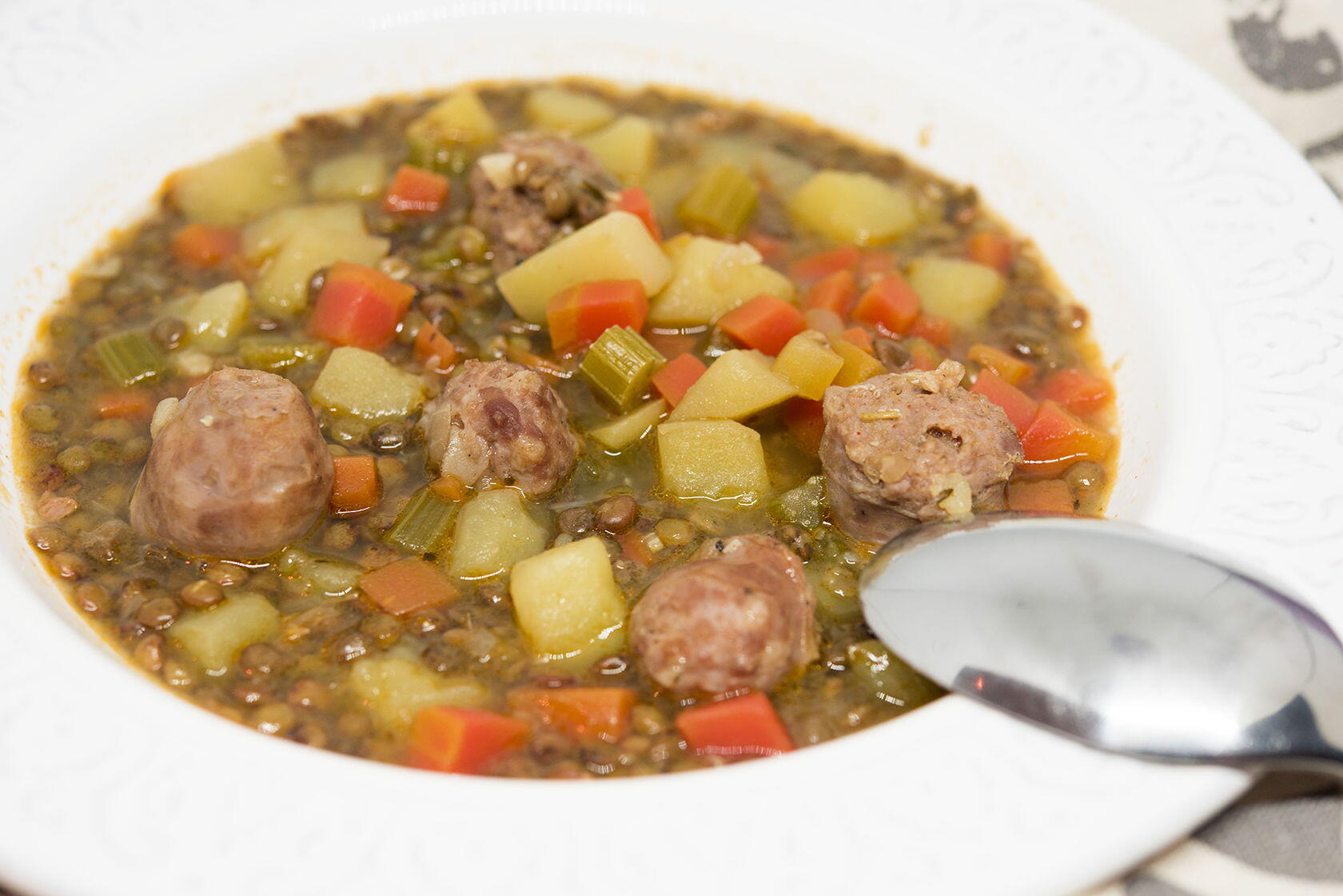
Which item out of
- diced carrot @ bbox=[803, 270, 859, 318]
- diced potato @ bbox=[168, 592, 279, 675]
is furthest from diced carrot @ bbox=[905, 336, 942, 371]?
diced potato @ bbox=[168, 592, 279, 675]

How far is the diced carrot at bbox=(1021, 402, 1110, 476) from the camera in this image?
439 cm

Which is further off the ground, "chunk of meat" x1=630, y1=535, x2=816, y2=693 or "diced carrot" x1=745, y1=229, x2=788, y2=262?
"diced carrot" x1=745, y1=229, x2=788, y2=262

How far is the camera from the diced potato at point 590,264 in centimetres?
473

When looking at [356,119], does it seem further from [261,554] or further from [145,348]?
[261,554]

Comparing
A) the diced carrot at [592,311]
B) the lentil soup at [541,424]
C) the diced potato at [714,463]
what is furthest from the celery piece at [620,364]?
the diced potato at [714,463]

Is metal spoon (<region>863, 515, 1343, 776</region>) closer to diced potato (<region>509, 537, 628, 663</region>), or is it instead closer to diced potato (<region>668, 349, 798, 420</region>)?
diced potato (<region>509, 537, 628, 663</region>)

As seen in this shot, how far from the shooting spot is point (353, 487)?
4.10 m

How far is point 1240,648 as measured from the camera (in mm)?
3082

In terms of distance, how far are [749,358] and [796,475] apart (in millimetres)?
472

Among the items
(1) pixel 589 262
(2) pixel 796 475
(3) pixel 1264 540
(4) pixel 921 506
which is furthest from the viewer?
(1) pixel 589 262

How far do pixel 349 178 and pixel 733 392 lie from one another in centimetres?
235

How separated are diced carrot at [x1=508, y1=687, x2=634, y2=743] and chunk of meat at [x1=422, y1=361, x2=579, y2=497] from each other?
87 centimetres

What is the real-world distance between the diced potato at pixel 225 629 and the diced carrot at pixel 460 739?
654 mm

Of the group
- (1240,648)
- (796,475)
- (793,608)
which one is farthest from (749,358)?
(1240,648)
